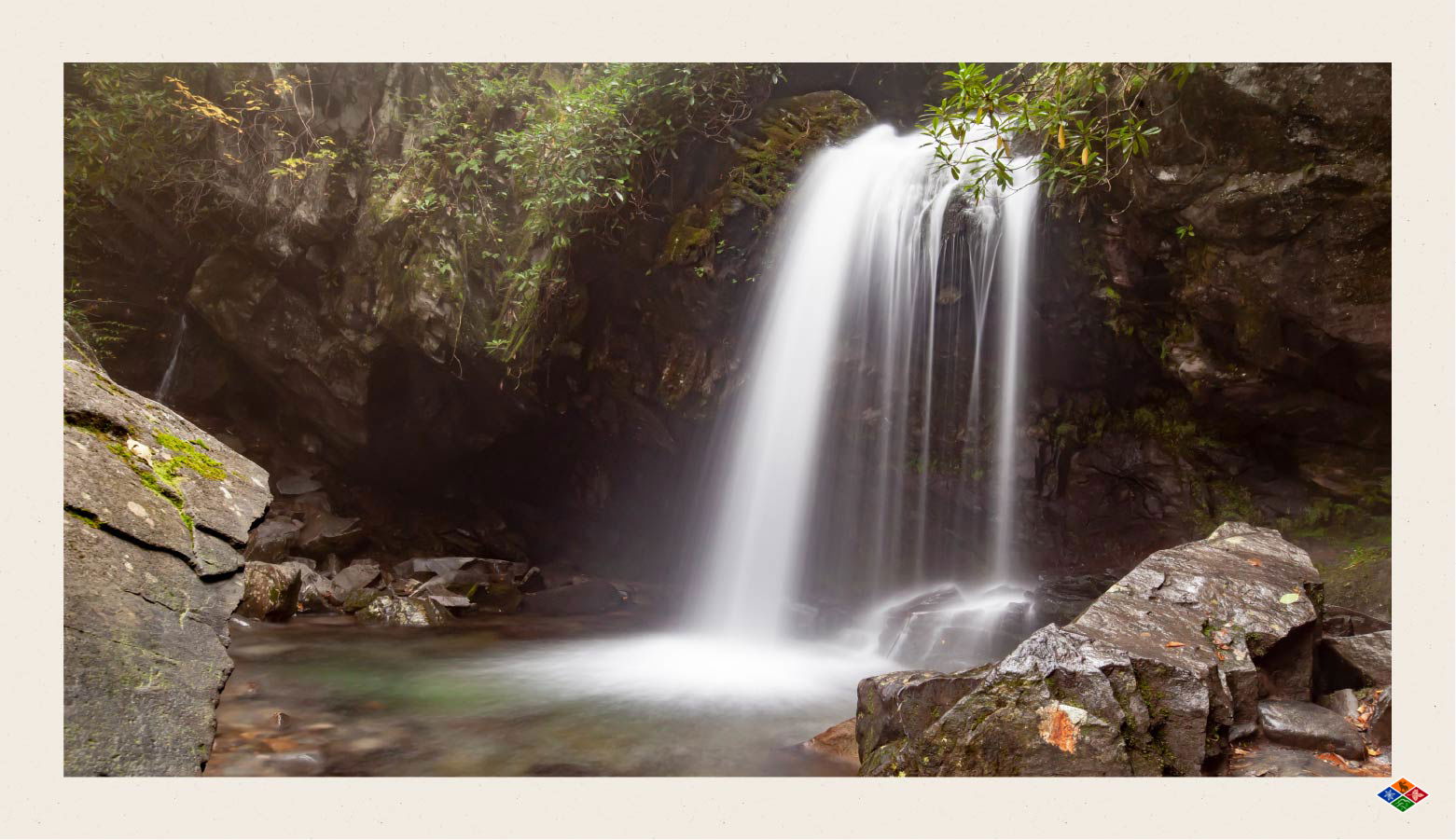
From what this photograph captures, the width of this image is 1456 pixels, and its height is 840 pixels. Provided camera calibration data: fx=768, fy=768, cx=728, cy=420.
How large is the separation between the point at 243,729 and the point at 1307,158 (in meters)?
7.45

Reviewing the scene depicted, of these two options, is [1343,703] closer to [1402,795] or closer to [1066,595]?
[1402,795]

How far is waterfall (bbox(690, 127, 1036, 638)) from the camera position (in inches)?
293

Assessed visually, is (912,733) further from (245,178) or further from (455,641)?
(245,178)

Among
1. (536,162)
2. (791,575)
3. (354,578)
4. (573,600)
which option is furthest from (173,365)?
(791,575)

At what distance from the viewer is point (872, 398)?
327 inches

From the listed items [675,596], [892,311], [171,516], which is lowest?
[675,596]

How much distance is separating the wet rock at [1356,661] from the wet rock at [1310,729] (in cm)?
62

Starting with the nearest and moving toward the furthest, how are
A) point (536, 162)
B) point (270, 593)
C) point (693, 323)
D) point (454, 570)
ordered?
point (270, 593), point (536, 162), point (693, 323), point (454, 570)

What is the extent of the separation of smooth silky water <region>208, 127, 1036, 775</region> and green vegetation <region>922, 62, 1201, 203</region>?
46.2 inches

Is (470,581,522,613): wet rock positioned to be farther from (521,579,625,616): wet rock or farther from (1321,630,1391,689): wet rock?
(1321,630,1391,689): wet rock

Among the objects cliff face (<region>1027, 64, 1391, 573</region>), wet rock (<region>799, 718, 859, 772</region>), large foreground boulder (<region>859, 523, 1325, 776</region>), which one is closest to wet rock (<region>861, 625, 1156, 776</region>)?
large foreground boulder (<region>859, 523, 1325, 776</region>)

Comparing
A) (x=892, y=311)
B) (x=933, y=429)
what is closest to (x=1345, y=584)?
(x=933, y=429)

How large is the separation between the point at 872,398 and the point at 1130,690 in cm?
537

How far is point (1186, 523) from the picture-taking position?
7.27m
